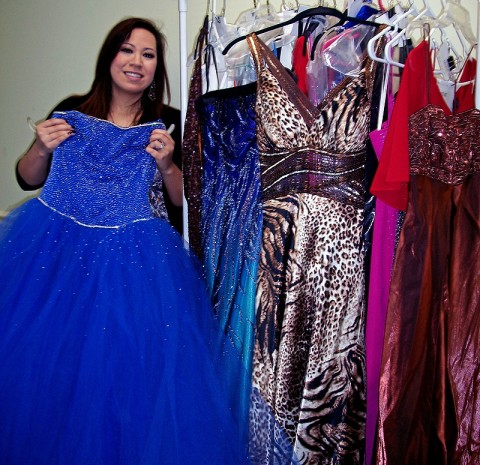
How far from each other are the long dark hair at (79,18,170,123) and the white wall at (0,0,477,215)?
1.12ft

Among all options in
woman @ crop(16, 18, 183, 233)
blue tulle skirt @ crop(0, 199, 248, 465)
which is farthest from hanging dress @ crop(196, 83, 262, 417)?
woman @ crop(16, 18, 183, 233)

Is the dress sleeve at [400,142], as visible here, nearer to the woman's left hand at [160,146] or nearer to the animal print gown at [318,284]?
the animal print gown at [318,284]

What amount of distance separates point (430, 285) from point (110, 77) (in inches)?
39.6

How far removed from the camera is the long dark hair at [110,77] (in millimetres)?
1428

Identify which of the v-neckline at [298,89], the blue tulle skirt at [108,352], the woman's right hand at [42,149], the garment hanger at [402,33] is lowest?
the blue tulle skirt at [108,352]

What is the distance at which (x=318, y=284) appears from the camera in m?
1.08

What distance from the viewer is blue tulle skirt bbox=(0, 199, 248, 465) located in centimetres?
95

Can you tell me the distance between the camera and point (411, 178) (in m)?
1.05

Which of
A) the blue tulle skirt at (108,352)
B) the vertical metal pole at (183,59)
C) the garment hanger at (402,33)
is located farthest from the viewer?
the vertical metal pole at (183,59)

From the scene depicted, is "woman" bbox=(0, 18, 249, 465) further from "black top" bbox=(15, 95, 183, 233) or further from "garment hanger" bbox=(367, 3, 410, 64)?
"garment hanger" bbox=(367, 3, 410, 64)

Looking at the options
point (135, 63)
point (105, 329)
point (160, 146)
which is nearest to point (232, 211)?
point (160, 146)

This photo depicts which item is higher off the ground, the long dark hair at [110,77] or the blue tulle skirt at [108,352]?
the long dark hair at [110,77]

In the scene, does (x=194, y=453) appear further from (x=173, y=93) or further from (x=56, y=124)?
(x=173, y=93)

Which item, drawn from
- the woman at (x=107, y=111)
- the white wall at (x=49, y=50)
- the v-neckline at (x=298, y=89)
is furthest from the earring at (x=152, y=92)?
the v-neckline at (x=298, y=89)
